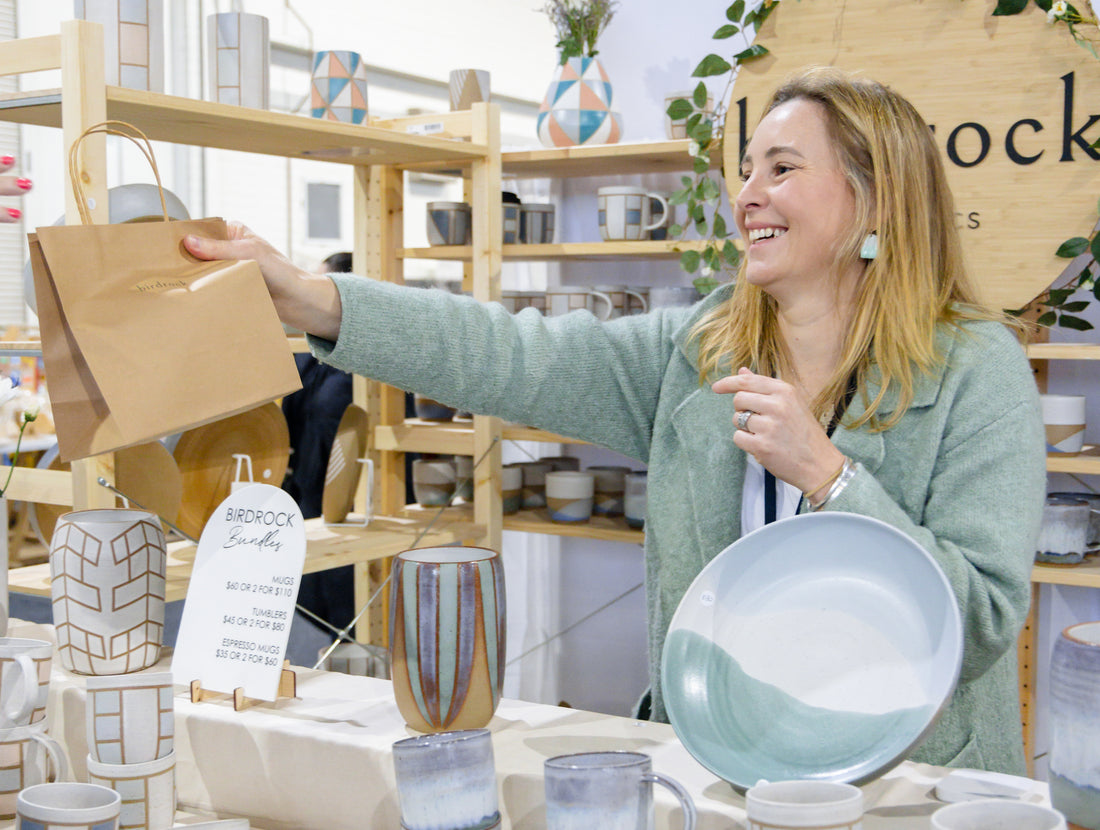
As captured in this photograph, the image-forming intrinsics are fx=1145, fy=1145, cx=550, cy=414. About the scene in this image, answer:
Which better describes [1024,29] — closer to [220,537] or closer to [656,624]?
[656,624]

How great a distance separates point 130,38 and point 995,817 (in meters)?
1.56

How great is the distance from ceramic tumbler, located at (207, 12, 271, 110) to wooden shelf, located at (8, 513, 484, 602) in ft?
2.59

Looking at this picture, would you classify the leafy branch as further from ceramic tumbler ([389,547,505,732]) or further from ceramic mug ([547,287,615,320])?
ceramic tumbler ([389,547,505,732])

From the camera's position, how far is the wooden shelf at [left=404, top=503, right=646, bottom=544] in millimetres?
2719

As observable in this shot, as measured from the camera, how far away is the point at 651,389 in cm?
163

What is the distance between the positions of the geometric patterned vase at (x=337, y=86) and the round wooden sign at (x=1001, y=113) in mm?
992

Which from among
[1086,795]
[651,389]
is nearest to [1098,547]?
[651,389]

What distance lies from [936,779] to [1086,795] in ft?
0.65

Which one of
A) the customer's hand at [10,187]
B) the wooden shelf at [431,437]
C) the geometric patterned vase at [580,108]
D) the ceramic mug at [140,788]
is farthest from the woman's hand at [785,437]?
the geometric patterned vase at [580,108]

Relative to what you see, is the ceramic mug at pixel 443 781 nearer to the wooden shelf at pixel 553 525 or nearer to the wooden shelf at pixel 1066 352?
the wooden shelf at pixel 1066 352

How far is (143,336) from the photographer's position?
106cm

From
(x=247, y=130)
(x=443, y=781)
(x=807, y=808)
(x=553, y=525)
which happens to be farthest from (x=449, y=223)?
(x=807, y=808)

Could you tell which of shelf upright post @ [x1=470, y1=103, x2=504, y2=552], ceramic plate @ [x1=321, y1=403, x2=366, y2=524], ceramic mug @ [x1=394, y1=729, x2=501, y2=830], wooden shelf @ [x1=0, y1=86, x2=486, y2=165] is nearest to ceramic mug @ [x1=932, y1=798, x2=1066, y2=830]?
ceramic mug @ [x1=394, y1=729, x2=501, y2=830]

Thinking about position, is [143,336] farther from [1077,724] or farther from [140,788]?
[1077,724]
